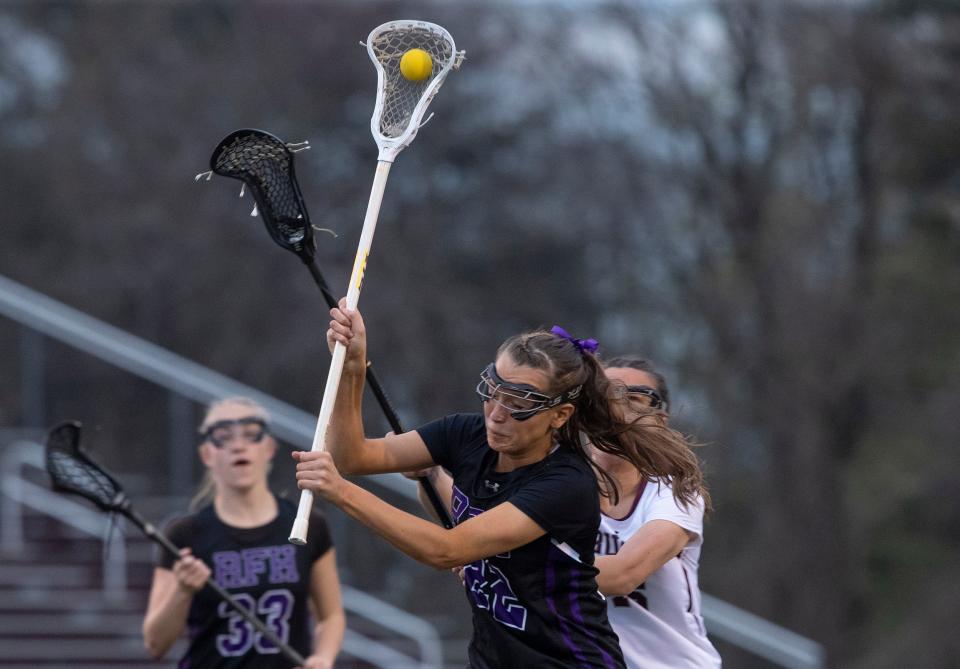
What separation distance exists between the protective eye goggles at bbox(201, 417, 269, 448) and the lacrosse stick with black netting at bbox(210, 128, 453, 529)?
132 centimetres

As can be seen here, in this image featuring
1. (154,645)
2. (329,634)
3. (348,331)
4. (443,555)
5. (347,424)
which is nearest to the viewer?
(443,555)

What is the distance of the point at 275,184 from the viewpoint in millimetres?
4281

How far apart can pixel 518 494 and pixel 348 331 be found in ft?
2.08

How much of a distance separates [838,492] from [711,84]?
178 inches

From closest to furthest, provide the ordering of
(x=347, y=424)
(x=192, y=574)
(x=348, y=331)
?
(x=348, y=331) → (x=347, y=424) → (x=192, y=574)

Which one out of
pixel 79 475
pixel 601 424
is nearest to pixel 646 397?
pixel 601 424

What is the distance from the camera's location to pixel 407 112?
4387 millimetres

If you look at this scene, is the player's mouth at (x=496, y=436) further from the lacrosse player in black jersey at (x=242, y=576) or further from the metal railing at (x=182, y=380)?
the metal railing at (x=182, y=380)

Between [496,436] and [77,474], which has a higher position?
[496,436]

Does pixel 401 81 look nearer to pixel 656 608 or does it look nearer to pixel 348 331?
pixel 348 331

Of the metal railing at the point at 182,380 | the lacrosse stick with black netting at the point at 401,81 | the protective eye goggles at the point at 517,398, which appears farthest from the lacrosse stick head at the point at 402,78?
the metal railing at the point at 182,380

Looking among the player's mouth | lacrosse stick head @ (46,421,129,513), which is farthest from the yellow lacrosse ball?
lacrosse stick head @ (46,421,129,513)

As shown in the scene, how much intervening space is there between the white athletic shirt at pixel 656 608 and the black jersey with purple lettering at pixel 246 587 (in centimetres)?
130

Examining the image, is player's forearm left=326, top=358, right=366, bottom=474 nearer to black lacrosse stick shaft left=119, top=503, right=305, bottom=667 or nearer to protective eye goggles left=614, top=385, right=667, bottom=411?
protective eye goggles left=614, top=385, right=667, bottom=411
